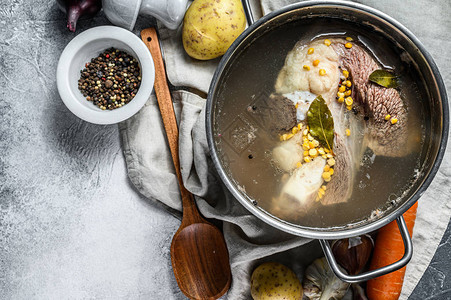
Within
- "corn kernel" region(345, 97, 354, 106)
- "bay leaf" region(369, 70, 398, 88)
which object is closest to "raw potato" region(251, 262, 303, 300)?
"corn kernel" region(345, 97, 354, 106)

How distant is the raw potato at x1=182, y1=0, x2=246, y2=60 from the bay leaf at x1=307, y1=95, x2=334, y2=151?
0.42m

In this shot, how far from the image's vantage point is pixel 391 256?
1.76m

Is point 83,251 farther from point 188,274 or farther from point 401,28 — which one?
point 401,28

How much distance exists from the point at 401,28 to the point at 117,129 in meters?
1.14

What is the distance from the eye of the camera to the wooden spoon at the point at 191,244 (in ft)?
5.80

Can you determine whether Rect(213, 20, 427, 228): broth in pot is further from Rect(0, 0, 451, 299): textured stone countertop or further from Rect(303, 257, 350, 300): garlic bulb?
Rect(0, 0, 451, 299): textured stone countertop

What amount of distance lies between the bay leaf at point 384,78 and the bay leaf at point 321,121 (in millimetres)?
191

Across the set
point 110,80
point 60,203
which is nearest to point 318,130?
point 110,80

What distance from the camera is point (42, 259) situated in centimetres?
184

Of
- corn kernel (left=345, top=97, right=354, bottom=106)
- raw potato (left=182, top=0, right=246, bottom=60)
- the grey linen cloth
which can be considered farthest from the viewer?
the grey linen cloth

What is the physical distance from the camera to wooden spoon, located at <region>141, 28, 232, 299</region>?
5.80 feet

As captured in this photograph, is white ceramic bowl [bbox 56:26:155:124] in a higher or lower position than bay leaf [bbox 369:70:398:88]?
lower

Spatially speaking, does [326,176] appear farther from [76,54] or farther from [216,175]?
[76,54]

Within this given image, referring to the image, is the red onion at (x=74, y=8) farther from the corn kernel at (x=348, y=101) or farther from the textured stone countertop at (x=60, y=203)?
the corn kernel at (x=348, y=101)
